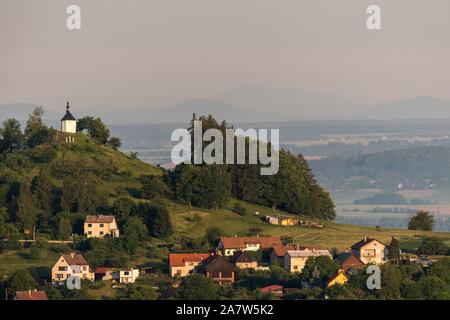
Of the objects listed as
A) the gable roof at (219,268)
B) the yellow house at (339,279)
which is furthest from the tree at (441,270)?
the gable roof at (219,268)

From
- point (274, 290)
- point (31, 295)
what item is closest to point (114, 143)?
point (274, 290)

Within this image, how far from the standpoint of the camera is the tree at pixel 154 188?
8081cm

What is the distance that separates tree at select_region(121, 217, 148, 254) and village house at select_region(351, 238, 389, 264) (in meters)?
9.85

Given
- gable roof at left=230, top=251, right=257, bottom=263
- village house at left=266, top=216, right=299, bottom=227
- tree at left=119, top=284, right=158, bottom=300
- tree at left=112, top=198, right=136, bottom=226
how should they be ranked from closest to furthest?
tree at left=119, top=284, right=158, bottom=300 → gable roof at left=230, top=251, right=257, bottom=263 → tree at left=112, top=198, right=136, bottom=226 → village house at left=266, top=216, right=299, bottom=227

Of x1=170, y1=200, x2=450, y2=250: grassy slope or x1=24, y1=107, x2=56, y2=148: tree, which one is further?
x1=24, y1=107, x2=56, y2=148: tree

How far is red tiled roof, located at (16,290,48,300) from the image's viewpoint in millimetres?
58750

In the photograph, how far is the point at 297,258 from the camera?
67.2 metres

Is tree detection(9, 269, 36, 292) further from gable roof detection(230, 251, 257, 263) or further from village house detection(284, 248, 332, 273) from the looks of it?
village house detection(284, 248, 332, 273)

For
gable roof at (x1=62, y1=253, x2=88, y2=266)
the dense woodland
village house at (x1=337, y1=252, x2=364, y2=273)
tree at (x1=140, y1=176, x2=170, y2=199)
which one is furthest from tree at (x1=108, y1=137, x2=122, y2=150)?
village house at (x1=337, y1=252, x2=364, y2=273)

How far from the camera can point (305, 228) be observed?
263 feet

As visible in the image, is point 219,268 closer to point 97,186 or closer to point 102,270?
point 102,270
